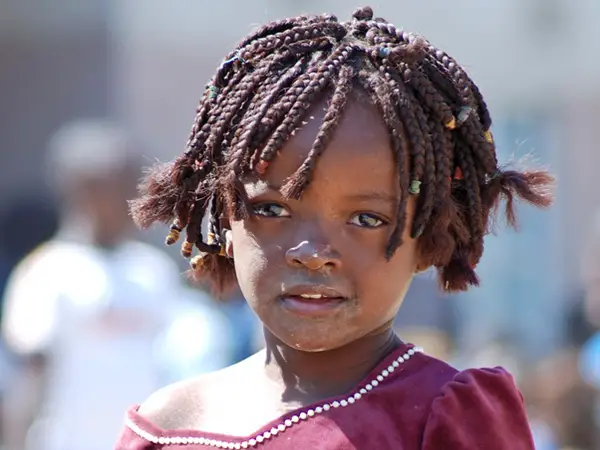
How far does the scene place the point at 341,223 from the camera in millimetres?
2432

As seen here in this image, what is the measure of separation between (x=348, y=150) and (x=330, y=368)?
454 mm

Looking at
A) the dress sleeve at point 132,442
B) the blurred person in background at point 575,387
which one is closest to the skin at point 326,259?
the dress sleeve at point 132,442

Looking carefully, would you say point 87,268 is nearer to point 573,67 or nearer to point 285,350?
point 285,350

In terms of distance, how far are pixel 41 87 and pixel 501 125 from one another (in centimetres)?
451

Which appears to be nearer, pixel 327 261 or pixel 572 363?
pixel 327 261

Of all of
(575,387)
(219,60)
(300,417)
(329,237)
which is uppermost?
(329,237)

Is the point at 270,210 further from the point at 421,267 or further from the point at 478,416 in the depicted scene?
the point at 478,416

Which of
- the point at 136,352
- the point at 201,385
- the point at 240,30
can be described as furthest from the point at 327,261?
the point at 240,30

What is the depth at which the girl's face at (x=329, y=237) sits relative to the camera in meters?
2.42

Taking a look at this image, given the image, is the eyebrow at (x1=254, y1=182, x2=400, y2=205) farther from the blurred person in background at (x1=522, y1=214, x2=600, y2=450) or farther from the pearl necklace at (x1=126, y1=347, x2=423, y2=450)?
the blurred person in background at (x1=522, y1=214, x2=600, y2=450)

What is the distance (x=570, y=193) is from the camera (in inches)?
496

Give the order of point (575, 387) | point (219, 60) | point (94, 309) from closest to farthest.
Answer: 1. point (94, 309)
2. point (575, 387)
3. point (219, 60)

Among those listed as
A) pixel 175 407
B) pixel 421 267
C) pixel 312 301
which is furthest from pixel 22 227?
pixel 312 301

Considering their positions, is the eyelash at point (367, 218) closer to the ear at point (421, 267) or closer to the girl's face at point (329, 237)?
the girl's face at point (329, 237)
